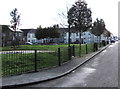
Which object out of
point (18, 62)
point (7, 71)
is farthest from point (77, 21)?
point (7, 71)

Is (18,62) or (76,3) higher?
(76,3)

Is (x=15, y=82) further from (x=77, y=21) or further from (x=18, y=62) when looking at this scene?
(x=77, y=21)

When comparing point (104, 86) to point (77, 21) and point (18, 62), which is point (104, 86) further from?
point (77, 21)

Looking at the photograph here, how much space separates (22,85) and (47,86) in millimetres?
1000

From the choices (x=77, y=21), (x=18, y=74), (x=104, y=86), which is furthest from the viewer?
(x=77, y=21)

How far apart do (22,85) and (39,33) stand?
5991 cm

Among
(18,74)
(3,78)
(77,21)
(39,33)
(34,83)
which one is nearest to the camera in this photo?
(34,83)

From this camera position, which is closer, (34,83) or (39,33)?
(34,83)

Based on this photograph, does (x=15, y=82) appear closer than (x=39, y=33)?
Yes

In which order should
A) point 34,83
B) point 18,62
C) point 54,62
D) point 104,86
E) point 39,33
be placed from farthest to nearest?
point 39,33 < point 54,62 < point 18,62 < point 34,83 < point 104,86

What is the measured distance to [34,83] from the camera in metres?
6.87

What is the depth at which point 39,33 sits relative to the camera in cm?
6581

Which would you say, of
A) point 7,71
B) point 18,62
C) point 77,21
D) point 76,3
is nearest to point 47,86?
point 7,71

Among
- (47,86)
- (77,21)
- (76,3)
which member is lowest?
(47,86)
